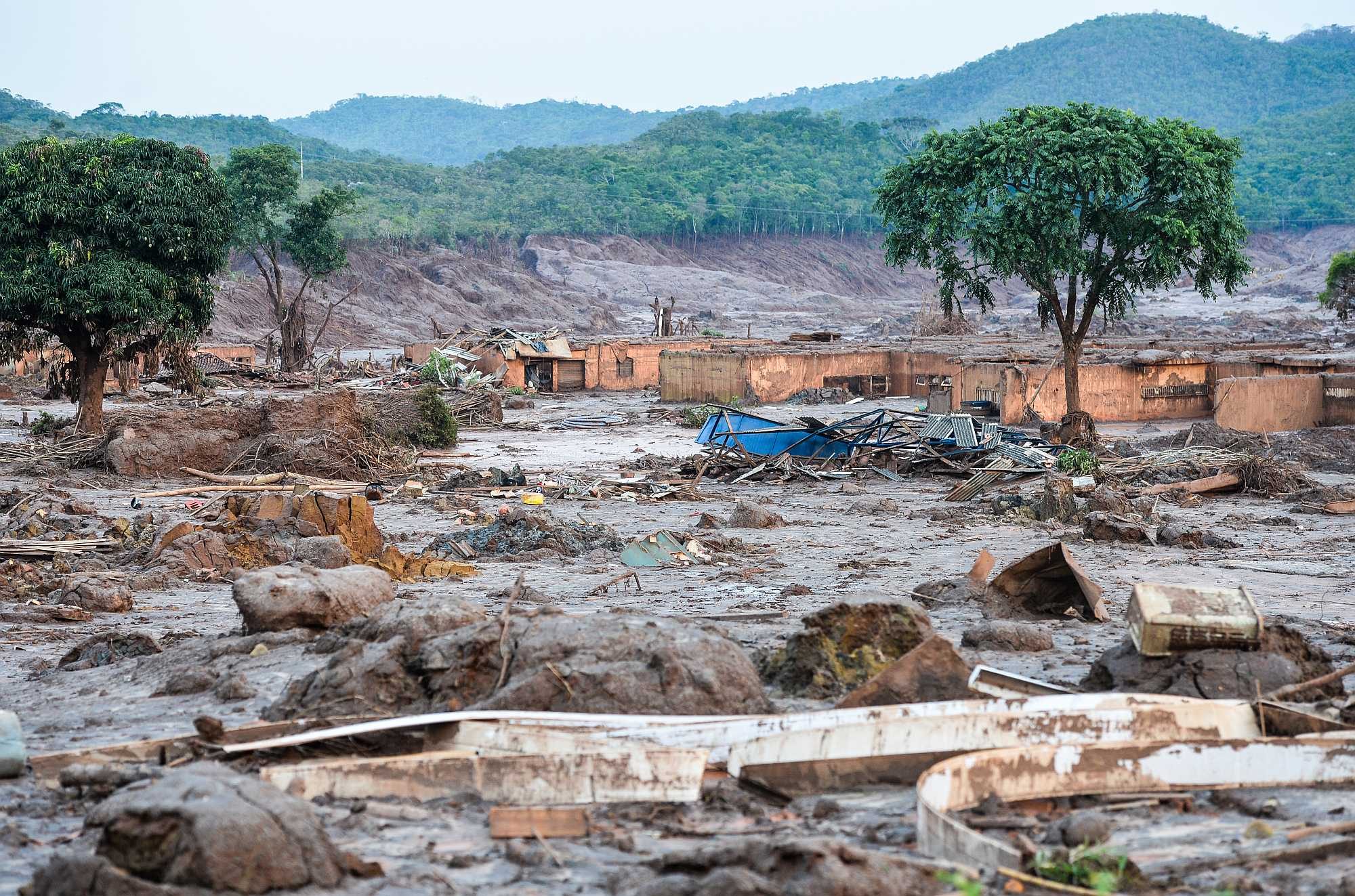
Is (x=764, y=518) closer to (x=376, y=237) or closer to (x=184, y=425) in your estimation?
(x=184, y=425)

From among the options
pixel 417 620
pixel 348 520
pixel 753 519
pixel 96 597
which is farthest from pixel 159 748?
pixel 753 519

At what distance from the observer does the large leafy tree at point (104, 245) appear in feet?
66.4

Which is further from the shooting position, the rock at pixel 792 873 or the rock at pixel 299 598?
the rock at pixel 299 598

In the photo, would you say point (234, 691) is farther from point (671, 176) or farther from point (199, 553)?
point (671, 176)

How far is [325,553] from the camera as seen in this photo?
11.0 meters

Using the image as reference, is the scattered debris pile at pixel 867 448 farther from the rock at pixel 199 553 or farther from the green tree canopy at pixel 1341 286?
the green tree canopy at pixel 1341 286

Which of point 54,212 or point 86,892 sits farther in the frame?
point 54,212

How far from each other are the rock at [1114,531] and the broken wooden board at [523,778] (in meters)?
9.41

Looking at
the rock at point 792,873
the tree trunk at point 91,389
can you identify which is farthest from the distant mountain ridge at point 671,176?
the rock at point 792,873

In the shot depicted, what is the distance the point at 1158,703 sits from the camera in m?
5.59

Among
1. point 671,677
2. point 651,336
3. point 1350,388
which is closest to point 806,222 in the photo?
point 651,336

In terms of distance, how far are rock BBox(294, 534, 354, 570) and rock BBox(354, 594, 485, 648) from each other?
3.95 meters

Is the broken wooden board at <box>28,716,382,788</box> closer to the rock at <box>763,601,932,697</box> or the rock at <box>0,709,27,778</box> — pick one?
the rock at <box>0,709,27,778</box>

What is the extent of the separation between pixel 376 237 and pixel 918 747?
81.0 meters
